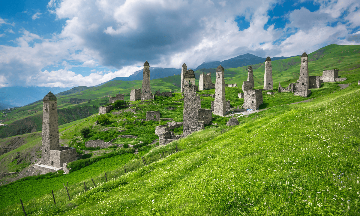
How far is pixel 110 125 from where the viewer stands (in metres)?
51.9

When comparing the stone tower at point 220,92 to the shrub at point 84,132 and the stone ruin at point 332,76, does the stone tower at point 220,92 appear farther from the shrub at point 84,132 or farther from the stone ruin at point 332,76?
the stone ruin at point 332,76

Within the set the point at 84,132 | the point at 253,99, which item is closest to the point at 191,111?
the point at 253,99

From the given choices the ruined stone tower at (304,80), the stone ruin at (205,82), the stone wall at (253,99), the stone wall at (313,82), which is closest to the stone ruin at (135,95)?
the stone ruin at (205,82)

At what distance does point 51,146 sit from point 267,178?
4476 centimetres

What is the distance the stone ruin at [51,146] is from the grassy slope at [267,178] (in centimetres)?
2673

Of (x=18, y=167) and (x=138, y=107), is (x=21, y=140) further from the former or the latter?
(x=138, y=107)

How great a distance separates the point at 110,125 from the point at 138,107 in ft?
48.5

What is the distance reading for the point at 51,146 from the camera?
37.8 m

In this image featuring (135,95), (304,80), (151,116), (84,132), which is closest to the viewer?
(84,132)

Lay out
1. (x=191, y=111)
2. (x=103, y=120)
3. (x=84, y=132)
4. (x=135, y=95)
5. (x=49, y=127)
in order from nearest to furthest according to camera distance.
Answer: (x=191, y=111) → (x=49, y=127) → (x=84, y=132) → (x=103, y=120) → (x=135, y=95)

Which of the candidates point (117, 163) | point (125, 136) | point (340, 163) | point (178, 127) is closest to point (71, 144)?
point (125, 136)

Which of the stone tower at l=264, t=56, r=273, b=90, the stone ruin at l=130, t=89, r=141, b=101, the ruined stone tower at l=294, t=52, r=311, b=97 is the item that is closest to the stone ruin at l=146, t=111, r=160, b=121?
the stone ruin at l=130, t=89, r=141, b=101

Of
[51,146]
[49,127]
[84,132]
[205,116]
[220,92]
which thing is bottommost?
[51,146]

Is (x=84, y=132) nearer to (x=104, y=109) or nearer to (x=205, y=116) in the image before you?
(x=104, y=109)
